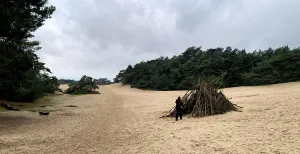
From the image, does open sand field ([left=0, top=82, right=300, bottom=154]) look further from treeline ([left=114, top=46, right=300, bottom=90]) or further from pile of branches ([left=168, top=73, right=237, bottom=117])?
treeline ([left=114, top=46, right=300, bottom=90])

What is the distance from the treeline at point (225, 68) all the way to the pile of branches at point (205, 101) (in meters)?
6.65

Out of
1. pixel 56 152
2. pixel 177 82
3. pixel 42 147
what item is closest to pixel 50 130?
pixel 42 147

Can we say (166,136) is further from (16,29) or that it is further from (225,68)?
(225,68)

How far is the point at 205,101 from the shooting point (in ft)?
60.9

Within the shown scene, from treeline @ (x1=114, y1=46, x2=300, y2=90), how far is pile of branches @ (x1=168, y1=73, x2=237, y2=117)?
6646mm

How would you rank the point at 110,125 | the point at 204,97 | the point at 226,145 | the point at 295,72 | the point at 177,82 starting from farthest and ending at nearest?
the point at 177,82 → the point at 295,72 → the point at 204,97 → the point at 110,125 → the point at 226,145

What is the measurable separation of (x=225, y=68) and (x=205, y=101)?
990 inches

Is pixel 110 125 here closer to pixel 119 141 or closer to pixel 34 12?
pixel 119 141

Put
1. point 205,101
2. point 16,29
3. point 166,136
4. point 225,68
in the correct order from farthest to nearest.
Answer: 1. point 225,68
2. point 205,101
3. point 16,29
4. point 166,136

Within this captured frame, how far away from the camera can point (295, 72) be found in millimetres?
33375

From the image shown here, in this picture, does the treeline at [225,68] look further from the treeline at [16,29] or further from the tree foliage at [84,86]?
the treeline at [16,29]

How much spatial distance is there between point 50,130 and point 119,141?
482 cm

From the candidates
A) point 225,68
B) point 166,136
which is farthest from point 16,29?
point 225,68

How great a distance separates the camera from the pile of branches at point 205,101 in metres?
18.2
